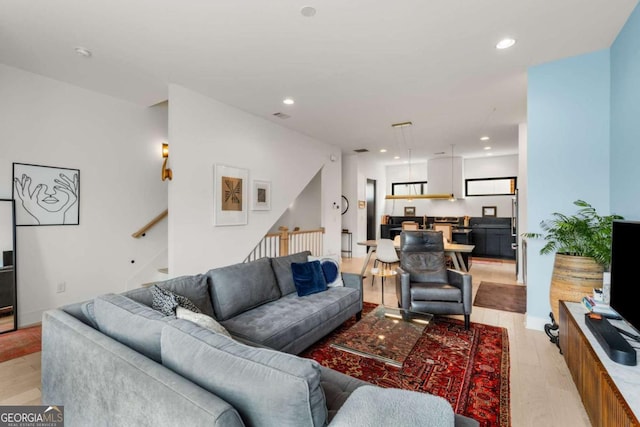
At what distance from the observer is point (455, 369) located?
94.9 inches

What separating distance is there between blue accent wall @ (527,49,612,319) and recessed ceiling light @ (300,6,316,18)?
8.20ft

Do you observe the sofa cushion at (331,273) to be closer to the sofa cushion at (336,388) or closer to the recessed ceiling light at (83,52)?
the sofa cushion at (336,388)

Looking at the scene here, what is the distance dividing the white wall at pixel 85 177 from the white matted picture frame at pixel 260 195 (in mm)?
1371

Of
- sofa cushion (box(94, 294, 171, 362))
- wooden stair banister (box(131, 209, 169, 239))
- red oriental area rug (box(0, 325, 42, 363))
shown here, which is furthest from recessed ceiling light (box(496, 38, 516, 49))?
red oriental area rug (box(0, 325, 42, 363))

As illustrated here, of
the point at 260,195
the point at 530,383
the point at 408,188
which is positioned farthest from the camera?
the point at 408,188

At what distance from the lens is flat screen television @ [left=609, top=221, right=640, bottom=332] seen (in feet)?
5.42

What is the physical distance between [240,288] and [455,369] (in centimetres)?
191

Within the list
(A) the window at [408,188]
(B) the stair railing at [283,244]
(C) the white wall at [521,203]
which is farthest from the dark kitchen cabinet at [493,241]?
(B) the stair railing at [283,244]

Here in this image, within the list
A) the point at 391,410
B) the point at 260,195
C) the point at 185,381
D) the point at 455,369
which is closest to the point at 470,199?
the point at 260,195

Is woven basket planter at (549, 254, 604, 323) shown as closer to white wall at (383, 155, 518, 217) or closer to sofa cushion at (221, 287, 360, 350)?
sofa cushion at (221, 287, 360, 350)

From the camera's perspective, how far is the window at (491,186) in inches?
315

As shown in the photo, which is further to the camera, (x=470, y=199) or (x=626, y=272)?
(x=470, y=199)

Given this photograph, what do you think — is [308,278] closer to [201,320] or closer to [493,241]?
[201,320]

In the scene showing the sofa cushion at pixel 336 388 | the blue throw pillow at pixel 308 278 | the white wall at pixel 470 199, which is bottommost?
the sofa cushion at pixel 336 388
